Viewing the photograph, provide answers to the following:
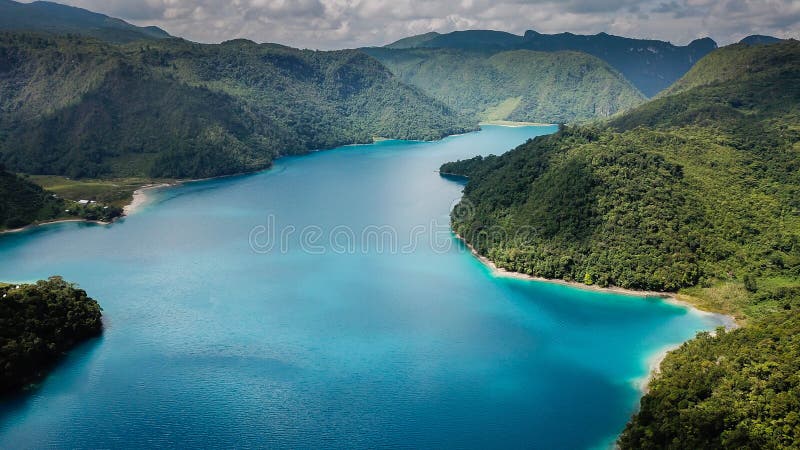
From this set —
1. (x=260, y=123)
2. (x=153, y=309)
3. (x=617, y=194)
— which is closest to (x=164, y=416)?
(x=153, y=309)

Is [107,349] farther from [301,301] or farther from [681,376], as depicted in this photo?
[681,376]

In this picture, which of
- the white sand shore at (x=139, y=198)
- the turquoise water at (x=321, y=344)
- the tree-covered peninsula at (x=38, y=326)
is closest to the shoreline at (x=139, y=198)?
the white sand shore at (x=139, y=198)

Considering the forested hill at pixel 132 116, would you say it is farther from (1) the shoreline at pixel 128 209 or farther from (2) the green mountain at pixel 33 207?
(2) the green mountain at pixel 33 207

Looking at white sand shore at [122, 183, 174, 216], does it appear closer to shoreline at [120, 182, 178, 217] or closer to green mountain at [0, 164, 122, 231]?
shoreline at [120, 182, 178, 217]

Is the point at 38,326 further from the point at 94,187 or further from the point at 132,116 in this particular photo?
the point at 132,116

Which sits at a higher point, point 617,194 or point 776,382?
point 617,194

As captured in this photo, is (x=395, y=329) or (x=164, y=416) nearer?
(x=164, y=416)
